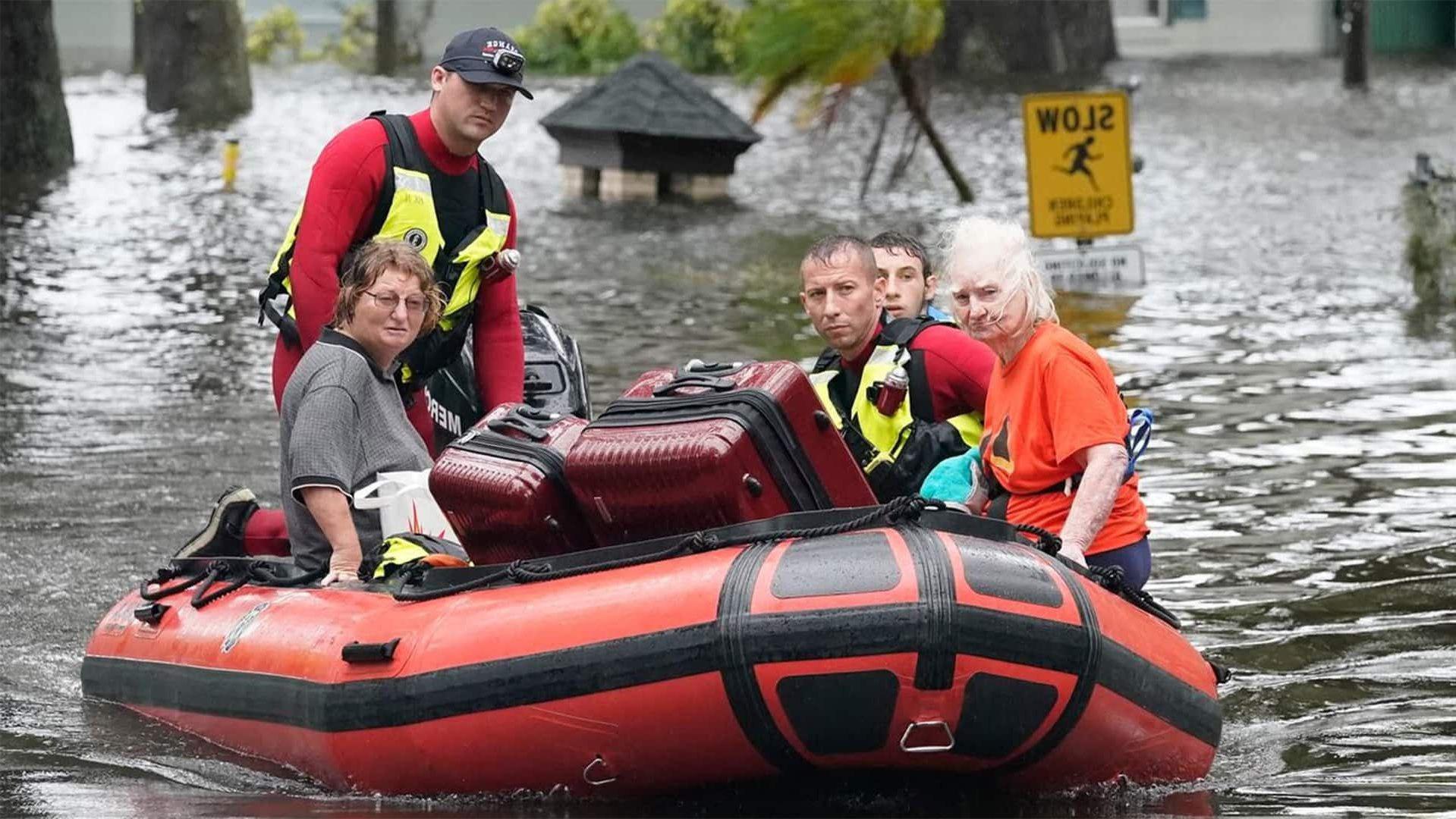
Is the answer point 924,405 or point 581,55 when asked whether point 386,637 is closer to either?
point 924,405

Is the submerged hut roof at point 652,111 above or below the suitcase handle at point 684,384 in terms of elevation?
below

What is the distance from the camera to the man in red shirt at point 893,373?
6051 millimetres

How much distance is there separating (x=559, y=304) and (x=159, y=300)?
277cm

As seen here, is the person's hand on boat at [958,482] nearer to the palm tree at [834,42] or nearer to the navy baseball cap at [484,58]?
the navy baseball cap at [484,58]

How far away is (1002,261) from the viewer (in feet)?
18.1

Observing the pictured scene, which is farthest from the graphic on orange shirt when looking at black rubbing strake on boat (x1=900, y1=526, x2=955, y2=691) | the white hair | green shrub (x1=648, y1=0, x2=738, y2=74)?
green shrub (x1=648, y1=0, x2=738, y2=74)

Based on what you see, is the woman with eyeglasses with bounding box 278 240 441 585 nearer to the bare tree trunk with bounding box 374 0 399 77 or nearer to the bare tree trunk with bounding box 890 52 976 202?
the bare tree trunk with bounding box 890 52 976 202

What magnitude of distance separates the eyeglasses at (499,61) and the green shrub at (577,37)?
71.5 feet

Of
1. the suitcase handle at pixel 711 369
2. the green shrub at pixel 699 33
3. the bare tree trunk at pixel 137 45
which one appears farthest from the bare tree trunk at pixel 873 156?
the suitcase handle at pixel 711 369

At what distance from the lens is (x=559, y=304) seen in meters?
14.9

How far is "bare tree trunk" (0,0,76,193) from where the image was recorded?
2011 centimetres

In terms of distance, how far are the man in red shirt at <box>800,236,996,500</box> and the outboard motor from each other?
1.46 metres

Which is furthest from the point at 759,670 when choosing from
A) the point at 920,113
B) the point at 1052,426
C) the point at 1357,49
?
the point at 1357,49

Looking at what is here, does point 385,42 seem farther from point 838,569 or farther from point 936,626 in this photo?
point 936,626
